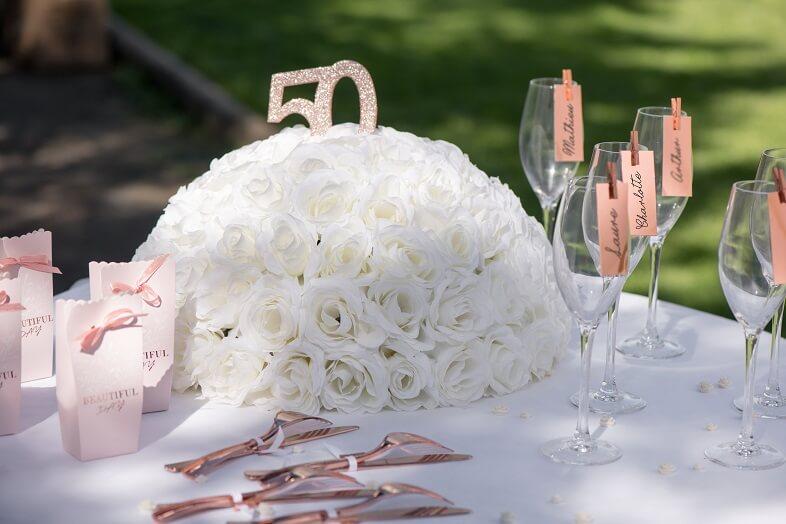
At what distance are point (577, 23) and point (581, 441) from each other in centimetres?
789

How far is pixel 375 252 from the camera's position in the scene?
204 cm

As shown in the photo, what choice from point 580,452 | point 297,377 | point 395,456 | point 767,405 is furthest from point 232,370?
point 767,405

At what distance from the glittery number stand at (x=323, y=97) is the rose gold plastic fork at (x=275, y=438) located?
650 millimetres

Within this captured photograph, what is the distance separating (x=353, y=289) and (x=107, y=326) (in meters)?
0.41

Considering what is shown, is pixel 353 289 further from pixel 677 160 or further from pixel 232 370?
pixel 677 160

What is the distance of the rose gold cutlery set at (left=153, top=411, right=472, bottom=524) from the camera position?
5.55 ft

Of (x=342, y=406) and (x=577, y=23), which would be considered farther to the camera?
(x=577, y=23)

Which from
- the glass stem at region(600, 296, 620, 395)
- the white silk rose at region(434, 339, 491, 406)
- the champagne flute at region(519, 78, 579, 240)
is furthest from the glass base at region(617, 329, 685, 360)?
the white silk rose at region(434, 339, 491, 406)

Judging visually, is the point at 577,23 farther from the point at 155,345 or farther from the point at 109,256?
the point at 155,345

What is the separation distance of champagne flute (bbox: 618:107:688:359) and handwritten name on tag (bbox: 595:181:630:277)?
22.3 inches

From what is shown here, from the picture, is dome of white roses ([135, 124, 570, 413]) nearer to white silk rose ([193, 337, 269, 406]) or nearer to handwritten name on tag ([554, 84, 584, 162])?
white silk rose ([193, 337, 269, 406])

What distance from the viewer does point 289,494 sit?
1.74 meters

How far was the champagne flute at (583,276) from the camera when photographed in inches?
70.3

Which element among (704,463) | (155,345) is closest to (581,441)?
(704,463)
